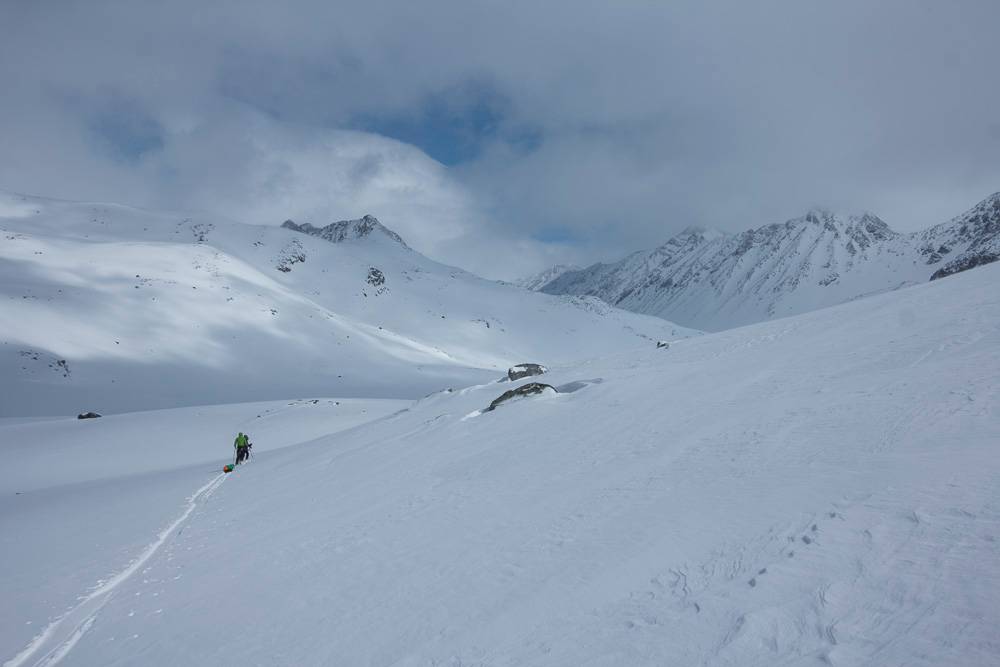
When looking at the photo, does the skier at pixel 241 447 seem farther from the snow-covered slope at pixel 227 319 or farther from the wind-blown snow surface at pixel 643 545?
the snow-covered slope at pixel 227 319

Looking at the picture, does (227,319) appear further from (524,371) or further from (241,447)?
(524,371)

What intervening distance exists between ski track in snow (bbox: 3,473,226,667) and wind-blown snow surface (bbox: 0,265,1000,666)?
0.18 ft

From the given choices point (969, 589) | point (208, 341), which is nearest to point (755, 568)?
point (969, 589)

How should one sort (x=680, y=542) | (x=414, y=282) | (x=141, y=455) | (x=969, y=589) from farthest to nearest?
(x=414, y=282) → (x=141, y=455) → (x=680, y=542) → (x=969, y=589)

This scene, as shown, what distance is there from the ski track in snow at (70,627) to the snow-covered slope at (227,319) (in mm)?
45324

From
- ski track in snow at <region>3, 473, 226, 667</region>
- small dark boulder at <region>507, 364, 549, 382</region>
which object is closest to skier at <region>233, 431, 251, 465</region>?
ski track in snow at <region>3, 473, 226, 667</region>

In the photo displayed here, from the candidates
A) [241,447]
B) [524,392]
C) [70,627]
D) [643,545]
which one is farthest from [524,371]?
[70,627]

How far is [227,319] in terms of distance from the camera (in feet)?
231

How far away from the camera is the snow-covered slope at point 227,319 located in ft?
171

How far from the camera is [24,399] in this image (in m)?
45.6

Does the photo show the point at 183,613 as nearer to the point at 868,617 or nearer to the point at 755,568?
the point at 755,568

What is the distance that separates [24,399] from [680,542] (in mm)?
59304

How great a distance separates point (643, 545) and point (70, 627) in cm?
753

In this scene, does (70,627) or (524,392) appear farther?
(524,392)
